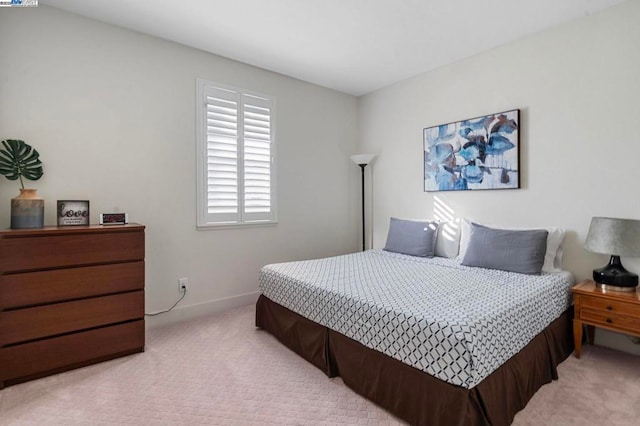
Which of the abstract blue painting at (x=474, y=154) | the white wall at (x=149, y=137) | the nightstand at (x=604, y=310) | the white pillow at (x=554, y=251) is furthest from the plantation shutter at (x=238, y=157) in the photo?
the nightstand at (x=604, y=310)

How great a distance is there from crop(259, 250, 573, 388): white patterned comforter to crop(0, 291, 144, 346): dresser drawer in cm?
105

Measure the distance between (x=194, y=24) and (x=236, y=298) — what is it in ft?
8.53

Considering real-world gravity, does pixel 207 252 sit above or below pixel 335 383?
above

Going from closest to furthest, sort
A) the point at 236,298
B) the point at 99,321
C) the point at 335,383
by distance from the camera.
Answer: the point at 335,383 < the point at 99,321 < the point at 236,298

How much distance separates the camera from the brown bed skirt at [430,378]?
4.89ft

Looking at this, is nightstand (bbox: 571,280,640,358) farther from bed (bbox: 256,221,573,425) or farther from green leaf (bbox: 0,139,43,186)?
green leaf (bbox: 0,139,43,186)

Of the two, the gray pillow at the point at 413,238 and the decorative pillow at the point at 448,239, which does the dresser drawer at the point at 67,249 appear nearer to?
the gray pillow at the point at 413,238

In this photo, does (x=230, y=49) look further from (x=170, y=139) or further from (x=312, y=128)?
(x=312, y=128)

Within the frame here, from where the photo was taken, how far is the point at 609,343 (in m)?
2.54

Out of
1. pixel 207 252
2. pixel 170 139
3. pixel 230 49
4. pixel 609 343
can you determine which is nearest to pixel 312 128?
pixel 230 49

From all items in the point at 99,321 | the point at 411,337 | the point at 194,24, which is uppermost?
the point at 194,24

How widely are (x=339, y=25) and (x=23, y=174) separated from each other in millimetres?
2633

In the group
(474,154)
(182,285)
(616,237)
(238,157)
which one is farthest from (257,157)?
(616,237)

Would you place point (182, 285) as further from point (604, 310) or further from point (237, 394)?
point (604, 310)
